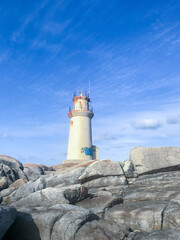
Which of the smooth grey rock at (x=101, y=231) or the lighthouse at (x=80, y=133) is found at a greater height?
the lighthouse at (x=80, y=133)

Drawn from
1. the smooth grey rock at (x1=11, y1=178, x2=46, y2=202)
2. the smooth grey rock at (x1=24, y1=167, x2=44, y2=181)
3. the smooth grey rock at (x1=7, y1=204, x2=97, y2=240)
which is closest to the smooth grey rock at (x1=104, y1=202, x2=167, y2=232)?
the smooth grey rock at (x1=7, y1=204, x2=97, y2=240)

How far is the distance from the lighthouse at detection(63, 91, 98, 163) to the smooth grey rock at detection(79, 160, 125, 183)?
17.4 metres

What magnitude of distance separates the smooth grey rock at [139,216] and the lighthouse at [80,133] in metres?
25.5

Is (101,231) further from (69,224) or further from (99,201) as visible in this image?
(99,201)

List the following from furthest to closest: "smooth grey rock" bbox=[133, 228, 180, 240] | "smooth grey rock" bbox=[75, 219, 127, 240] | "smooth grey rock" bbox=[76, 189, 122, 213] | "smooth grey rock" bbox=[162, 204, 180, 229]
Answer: "smooth grey rock" bbox=[76, 189, 122, 213] < "smooth grey rock" bbox=[162, 204, 180, 229] < "smooth grey rock" bbox=[75, 219, 127, 240] < "smooth grey rock" bbox=[133, 228, 180, 240]

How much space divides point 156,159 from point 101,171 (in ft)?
14.6

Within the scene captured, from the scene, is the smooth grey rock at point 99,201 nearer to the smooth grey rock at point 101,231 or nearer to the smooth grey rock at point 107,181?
the smooth grey rock at point 101,231

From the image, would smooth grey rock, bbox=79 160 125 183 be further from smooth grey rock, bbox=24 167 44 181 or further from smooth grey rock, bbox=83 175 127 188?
smooth grey rock, bbox=24 167 44 181

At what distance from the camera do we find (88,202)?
11836 mm

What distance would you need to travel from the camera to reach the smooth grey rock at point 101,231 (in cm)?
755

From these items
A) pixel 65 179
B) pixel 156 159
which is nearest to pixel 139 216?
pixel 156 159

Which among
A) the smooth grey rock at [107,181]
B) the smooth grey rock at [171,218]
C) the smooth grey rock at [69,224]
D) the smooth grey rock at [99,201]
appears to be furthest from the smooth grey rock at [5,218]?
the smooth grey rock at [107,181]

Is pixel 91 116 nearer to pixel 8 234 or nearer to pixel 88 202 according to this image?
pixel 88 202

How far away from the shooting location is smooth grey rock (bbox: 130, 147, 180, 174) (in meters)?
16.9
